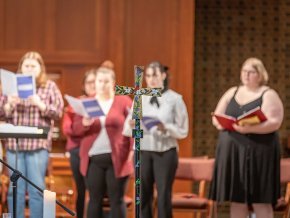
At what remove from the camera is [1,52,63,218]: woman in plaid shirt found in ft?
19.2

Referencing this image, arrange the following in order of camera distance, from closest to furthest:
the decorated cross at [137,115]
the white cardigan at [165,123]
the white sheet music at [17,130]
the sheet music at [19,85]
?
the decorated cross at [137,115] < the white sheet music at [17,130] < the sheet music at [19,85] < the white cardigan at [165,123]

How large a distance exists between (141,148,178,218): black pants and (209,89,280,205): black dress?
0.42 m

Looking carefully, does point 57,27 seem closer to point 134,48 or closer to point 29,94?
point 134,48

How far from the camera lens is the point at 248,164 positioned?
5855 mm

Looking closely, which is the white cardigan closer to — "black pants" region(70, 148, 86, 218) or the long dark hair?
the long dark hair

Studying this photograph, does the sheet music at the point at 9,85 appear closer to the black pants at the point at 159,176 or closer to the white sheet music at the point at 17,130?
the black pants at the point at 159,176

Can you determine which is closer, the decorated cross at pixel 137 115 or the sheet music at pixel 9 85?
the decorated cross at pixel 137 115

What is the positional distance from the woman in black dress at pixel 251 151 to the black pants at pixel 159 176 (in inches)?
16.2

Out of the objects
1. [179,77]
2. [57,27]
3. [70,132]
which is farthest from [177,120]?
[57,27]

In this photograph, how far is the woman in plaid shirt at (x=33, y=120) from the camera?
5852mm

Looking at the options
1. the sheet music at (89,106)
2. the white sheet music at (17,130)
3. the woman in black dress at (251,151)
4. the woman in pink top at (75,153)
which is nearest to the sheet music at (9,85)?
the sheet music at (89,106)

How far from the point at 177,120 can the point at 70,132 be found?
949 millimetres

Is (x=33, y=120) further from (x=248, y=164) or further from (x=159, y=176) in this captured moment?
(x=248, y=164)

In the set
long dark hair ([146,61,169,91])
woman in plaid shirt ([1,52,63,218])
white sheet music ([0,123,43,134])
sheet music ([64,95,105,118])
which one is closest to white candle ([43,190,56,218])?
white sheet music ([0,123,43,134])
